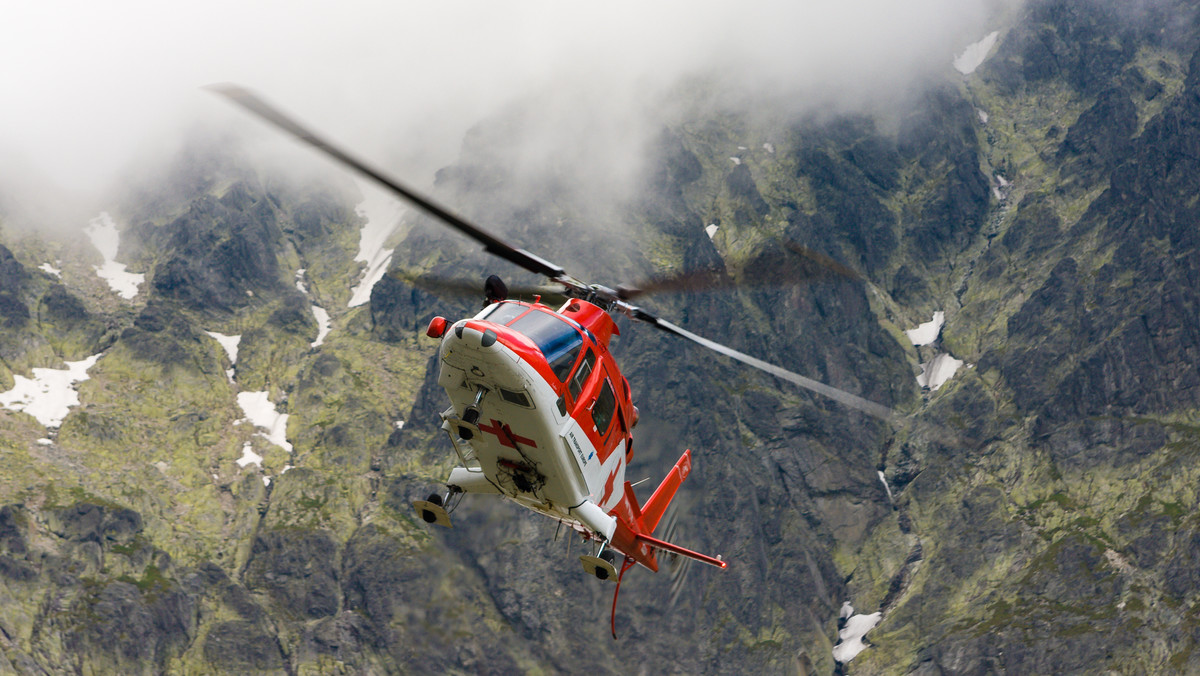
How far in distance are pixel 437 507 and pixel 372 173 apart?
13.7m

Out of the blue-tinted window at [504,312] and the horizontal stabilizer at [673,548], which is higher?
the blue-tinted window at [504,312]

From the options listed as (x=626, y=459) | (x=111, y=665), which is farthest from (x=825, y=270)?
(x=111, y=665)

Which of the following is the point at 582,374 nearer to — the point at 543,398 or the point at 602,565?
the point at 543,398

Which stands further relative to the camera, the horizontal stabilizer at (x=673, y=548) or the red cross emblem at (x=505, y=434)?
the horizontal stabilizer at (x=673, y=548)

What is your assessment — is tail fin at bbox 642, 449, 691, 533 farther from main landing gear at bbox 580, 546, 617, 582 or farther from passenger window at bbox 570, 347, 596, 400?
passenger window at bbox 570, 347, 596, 400

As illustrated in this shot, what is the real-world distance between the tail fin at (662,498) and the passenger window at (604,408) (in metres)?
9.28

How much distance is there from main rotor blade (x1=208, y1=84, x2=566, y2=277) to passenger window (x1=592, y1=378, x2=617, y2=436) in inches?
→ 178

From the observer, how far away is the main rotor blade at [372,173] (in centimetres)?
2380

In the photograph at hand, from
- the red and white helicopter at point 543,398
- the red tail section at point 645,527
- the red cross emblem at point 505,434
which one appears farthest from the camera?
the red tail section at point 645,527

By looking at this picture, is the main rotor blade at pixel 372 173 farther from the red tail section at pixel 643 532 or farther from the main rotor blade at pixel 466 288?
the red tail section at pixel 643 532

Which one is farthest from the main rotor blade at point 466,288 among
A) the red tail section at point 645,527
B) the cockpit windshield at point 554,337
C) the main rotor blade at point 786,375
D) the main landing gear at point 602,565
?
the main landing gear at point 602,565

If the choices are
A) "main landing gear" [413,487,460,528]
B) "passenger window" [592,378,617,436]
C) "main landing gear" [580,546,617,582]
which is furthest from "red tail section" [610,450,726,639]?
"main landing gear" [413,487,460,528]

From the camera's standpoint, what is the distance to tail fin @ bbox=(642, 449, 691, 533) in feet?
152

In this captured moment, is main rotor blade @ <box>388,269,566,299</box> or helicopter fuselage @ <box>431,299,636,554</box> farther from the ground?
main rotor blade @ <box>388,269,566,299</box>
